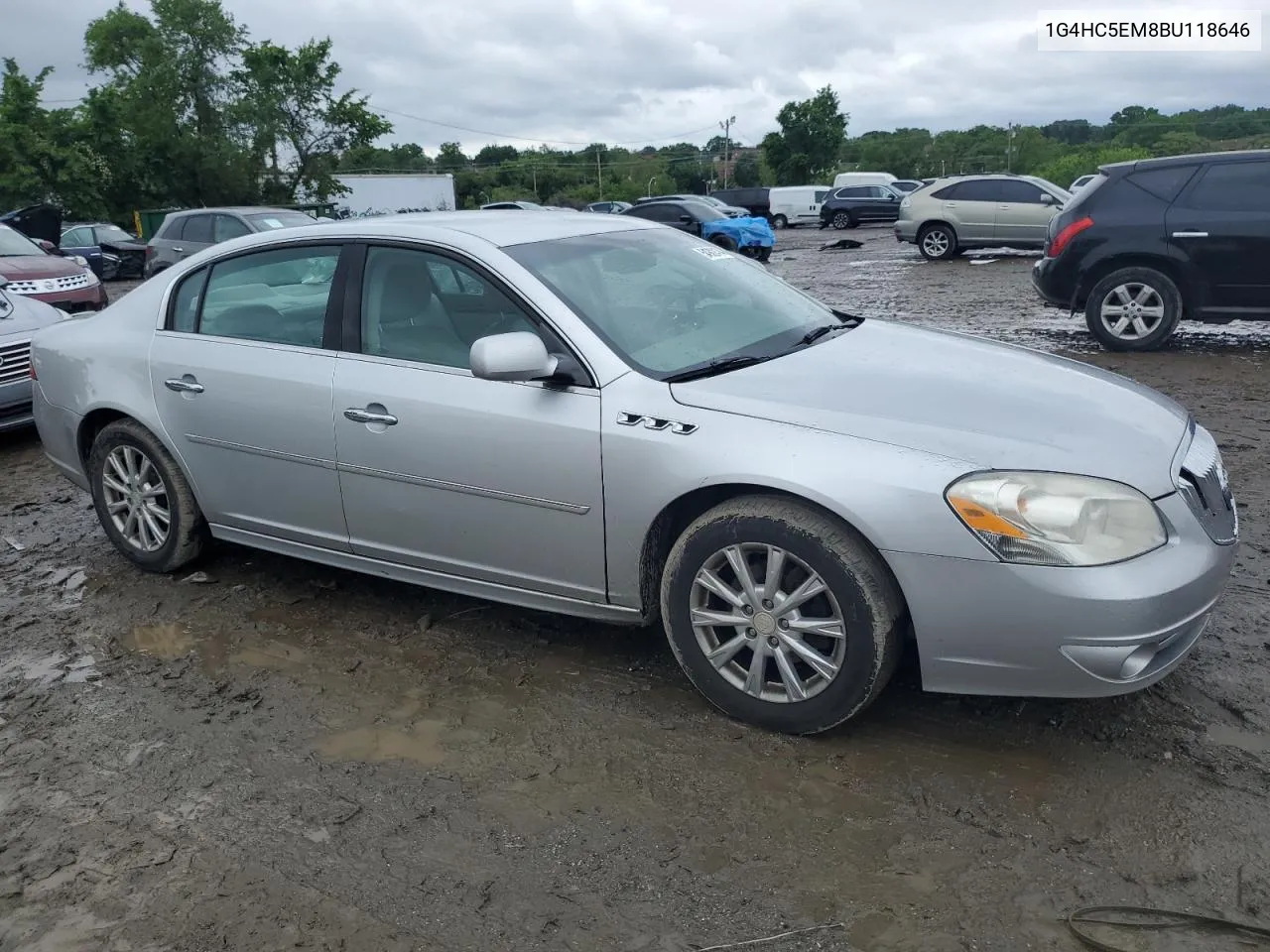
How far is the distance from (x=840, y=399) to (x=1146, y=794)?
1379 mm

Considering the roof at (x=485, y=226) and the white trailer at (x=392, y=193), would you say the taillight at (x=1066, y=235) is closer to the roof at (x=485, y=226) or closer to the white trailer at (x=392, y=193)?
the roof at (x=485, y=226)

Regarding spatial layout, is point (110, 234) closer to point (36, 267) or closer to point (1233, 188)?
point (36, 267)

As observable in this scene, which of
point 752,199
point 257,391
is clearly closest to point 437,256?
point 257,391

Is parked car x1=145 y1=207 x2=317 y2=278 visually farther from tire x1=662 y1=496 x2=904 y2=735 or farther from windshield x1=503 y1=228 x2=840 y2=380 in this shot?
tire x1=662 y1=496 x2=904 y2=735

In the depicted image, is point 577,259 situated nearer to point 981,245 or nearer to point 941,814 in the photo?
point 941,814

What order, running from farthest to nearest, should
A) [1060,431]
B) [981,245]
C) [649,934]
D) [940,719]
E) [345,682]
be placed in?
1. [981,245]
2. [345,682]
3. [940,719]
4. [1060,431]
5. [649,934]

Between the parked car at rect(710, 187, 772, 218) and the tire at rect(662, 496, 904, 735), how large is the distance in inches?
1539

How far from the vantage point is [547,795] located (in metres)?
3.02

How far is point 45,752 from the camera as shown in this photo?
11.2ft

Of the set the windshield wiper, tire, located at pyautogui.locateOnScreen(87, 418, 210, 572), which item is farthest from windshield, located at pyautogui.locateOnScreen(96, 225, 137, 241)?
the windshield wiper

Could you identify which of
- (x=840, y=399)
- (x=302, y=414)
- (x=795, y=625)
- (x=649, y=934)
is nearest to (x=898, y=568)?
(x=795, y=625)

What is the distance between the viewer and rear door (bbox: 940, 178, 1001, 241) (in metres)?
19.7

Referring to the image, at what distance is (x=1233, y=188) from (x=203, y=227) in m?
13.3

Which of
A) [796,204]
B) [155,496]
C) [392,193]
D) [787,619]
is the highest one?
[787,619]
